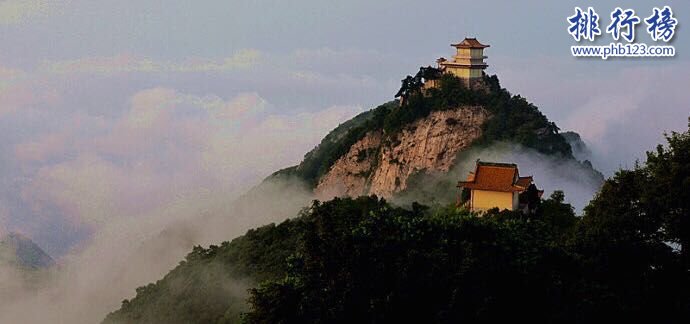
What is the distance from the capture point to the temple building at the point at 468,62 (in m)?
69.4

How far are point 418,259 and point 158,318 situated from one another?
2612 cm

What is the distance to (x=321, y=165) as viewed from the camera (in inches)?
3563

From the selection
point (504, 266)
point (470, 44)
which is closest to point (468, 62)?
point (470, 44)

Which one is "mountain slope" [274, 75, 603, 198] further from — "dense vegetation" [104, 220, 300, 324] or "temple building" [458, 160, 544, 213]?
"temple building" [458, 160, 544, 213]

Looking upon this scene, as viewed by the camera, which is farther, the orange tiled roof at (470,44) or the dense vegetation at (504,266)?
the orange tiled roof at (470,44)

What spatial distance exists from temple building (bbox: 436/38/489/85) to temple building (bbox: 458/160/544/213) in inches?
1067

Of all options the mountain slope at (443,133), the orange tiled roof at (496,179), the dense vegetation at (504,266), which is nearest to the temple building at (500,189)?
the orange tiled roof at (496,179)

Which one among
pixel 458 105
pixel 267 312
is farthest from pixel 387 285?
pixel 458 105

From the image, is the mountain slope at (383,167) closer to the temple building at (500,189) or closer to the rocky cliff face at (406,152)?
the rocky cliff face at (406,152)

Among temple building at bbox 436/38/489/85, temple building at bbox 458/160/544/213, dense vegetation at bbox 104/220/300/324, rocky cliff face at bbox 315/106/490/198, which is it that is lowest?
dense vegetation at bbox 104/220/300/324

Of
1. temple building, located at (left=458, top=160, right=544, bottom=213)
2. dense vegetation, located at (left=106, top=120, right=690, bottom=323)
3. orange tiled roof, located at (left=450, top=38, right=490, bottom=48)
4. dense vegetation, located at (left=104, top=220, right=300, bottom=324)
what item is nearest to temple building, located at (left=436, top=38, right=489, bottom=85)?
orange tiled roof, located at (left=450, top=38, right=490, bottom=48)

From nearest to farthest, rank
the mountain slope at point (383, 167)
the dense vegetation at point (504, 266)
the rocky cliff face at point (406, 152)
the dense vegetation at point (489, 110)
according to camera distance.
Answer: the dense vegetation at point (504, 266) → the mountain slope at point (383, 167) → the dense vegetation at point (489, 110) → the rocky cliff face at point (406, 152)

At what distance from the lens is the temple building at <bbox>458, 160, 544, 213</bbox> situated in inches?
1658

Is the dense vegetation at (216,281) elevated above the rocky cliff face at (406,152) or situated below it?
below
